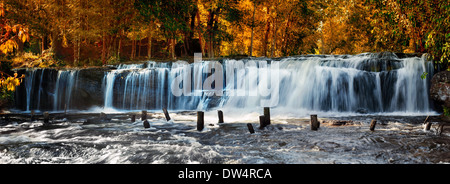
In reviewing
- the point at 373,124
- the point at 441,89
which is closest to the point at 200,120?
the point at 373,124

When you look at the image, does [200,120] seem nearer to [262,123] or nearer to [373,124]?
[262,123]

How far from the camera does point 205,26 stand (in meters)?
26.5

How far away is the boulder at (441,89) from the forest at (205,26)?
1030mm

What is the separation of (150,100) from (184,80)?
2610mm

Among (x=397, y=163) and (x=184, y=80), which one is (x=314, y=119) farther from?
(x=184, y=80)

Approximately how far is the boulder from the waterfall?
1383 mm

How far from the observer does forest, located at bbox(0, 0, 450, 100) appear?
1325 cm

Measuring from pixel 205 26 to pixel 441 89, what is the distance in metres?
18.1

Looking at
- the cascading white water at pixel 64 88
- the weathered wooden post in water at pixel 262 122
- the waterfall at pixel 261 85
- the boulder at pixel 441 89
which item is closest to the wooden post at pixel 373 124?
the weathered wooden post in water at pixel 262 122

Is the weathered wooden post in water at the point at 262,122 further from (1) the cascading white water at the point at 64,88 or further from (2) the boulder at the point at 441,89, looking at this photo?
(1) the cascading white water at the point at 64,88

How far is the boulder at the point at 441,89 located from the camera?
13.7 m

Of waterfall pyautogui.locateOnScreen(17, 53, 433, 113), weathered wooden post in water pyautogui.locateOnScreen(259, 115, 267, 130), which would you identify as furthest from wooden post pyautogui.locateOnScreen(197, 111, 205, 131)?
waterfall pyautogui.locateOnScreen(17, 53, 433, 113)

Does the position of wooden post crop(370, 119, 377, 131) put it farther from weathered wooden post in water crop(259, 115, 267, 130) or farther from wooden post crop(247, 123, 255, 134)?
wooden post crop(247, 123, 255, 134)

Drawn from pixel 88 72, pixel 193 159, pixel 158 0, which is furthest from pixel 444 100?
pixel 88 72
